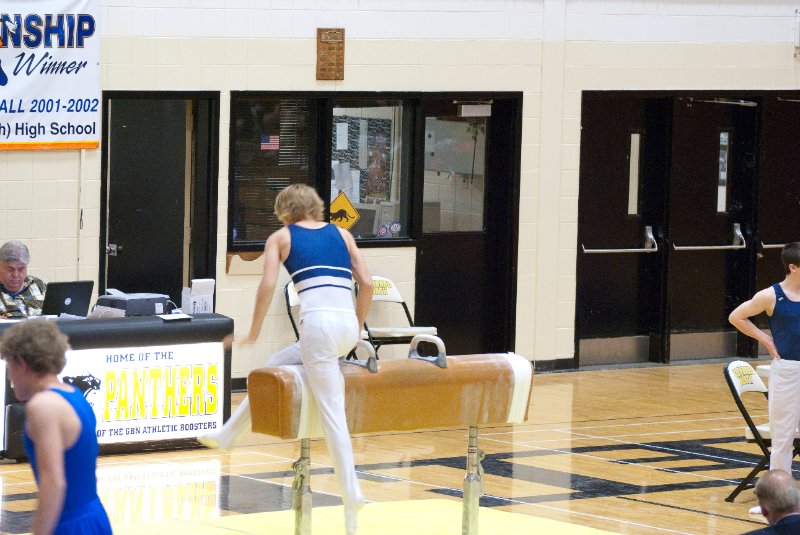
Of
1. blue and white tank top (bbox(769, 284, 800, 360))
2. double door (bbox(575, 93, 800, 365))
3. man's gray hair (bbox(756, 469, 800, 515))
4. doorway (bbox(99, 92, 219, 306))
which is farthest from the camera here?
double door (bbox(575, 93, 800, 365))

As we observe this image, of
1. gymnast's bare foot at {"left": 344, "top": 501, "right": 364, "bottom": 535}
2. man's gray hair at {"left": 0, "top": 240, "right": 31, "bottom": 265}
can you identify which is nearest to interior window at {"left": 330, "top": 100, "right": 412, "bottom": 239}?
man's gray hair at {"left": 0, "top": 240, "right": 31, "bottom": 265}

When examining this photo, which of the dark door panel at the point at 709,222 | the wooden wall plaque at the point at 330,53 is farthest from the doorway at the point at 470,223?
the dark door panel at the point at 709,222

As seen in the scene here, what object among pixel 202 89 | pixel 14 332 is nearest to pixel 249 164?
pixel 202 89

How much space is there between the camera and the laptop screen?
989 centimetres

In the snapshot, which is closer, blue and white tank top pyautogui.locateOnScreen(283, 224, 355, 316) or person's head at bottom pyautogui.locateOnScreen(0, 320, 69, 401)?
person's head at bottom pyautogui.locateOnScreen(0, 320, 69, 401)

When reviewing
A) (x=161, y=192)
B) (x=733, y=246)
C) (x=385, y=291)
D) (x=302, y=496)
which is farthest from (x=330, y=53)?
(x=302, y=496)

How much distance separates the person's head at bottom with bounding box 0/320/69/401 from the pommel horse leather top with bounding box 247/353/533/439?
2427 mm

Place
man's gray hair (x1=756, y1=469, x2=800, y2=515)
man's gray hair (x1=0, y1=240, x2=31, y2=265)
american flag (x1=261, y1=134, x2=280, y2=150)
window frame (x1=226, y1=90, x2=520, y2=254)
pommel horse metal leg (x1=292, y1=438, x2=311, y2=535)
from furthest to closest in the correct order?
american flag (x1=261, y1=134, x2=280, y2=150) < window frame (x1=226, y1=90, x2=520, y2=254) < man's gray hair (x1=0, y1=240, x2=31, y2=265) < pommel horse metal leg (x1=292, y1=438, x2=311, y2=535) < man's gray hair (x1=756, y1=469, x2=800, y2=515)

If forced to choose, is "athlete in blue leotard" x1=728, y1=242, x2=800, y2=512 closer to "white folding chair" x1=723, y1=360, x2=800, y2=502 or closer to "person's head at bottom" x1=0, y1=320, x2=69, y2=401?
"white folding chair" x1=723, y1=360, x2=800, y2=502

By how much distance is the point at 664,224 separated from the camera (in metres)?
14.4

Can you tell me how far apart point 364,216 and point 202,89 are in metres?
1.92

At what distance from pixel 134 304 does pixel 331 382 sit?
10.9 ft

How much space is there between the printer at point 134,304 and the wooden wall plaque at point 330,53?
9.97 feet

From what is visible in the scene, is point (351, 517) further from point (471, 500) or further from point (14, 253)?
point (14, 253)
